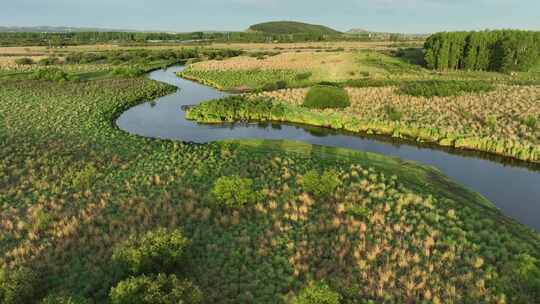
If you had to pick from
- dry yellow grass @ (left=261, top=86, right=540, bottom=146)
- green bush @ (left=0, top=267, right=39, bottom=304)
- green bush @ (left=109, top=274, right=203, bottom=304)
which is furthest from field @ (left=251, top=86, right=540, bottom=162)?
green bush @ (left=0, top=267, right=39, bottom=304)

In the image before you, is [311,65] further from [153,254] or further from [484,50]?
[153,254]

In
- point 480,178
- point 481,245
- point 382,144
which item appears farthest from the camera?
point 382,144

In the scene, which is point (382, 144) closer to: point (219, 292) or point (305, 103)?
point (305, 103)

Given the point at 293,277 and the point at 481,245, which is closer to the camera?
the point at 293,277

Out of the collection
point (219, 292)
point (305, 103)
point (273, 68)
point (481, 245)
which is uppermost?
point (273, 68)

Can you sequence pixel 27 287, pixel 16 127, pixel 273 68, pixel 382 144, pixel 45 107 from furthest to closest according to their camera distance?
pixel 273 68
pixel 45 107
pixel 16 127
pixel 382 144
pixel 27 287

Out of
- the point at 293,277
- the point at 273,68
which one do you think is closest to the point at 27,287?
the point at 293,277

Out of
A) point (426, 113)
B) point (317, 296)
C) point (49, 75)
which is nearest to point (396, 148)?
point (426, 113)
